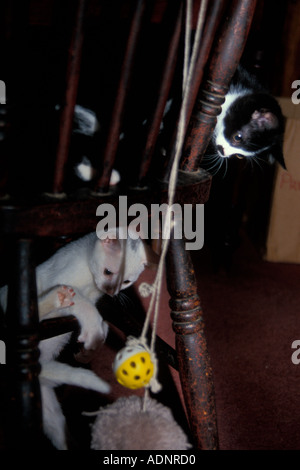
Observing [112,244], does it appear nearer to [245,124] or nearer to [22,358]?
[22,358]

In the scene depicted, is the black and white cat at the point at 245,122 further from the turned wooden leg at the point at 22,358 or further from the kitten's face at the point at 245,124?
the turned wooden leg at the point at 22,358

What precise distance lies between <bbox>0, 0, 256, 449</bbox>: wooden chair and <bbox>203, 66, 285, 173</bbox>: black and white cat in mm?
556

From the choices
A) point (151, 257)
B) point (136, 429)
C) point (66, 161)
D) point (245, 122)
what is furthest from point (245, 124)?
point (136, 429)

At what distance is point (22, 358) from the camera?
23.4 inches

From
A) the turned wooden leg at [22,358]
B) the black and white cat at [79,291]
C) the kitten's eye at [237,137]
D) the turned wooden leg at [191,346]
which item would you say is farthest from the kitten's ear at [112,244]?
the kitten's eye at [237,137]

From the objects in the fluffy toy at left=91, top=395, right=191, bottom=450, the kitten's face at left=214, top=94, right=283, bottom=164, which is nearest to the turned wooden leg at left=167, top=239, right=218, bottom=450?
the fluffy toy at left=91, top=395, right=191, bottom=450

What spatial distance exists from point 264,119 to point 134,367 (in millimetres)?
935

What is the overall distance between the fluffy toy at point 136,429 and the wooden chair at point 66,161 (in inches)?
3.6

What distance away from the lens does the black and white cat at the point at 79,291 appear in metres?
0.85

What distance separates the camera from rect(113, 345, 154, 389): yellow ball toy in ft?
1.81

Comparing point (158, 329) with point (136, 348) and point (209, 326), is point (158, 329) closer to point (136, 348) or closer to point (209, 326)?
point (209, 326)

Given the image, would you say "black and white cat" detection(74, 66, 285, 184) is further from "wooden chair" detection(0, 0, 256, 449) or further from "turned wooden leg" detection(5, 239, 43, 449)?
"turned wooden leg" detection(5, 239, 43, 449)
